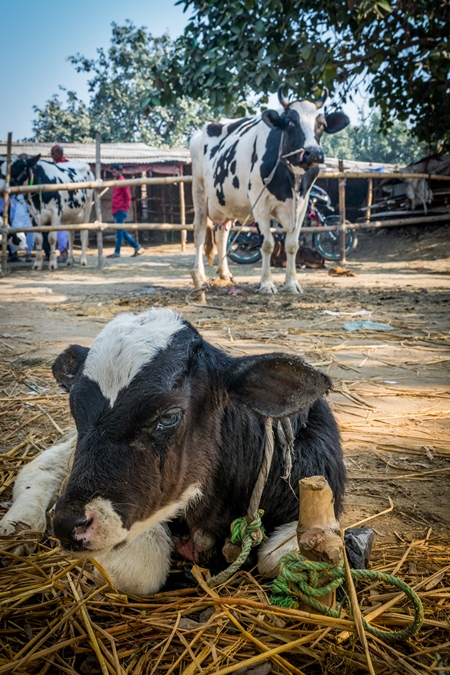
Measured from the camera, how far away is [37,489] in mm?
2455

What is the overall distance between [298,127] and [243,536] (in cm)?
785

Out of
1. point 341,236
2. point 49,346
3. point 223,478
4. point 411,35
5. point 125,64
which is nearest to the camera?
point 223,478

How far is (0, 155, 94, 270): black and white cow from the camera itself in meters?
13.4

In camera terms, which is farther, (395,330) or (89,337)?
(395,330)

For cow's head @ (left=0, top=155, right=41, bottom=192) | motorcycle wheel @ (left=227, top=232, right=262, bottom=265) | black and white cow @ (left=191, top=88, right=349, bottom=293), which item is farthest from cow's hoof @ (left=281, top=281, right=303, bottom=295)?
cow's head @ (left=0, top=155, right=41, bottom=192)

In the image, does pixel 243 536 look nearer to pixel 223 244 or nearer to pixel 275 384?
pixel 275 384

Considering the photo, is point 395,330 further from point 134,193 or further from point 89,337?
point 134,193

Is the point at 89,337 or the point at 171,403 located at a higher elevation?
the point at 171,403

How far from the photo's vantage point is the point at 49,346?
528 cm

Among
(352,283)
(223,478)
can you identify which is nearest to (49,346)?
(223,478)

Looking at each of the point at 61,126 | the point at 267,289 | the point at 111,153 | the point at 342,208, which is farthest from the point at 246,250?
the point at 61,126

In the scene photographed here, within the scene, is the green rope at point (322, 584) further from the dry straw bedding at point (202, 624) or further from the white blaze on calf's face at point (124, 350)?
the white blaze on calf's face at point (124, 350)

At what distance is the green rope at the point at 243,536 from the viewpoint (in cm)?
187

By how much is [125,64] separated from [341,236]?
103 ft
